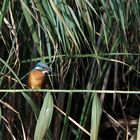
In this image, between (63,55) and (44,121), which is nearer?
(44,121)

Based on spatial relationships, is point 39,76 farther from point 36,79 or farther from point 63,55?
point 63,55

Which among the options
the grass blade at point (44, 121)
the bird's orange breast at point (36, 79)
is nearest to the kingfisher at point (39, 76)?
the bird's orange breast at point (36, 79)

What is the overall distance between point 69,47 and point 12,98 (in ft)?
1.31

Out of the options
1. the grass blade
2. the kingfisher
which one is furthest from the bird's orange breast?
the grass blade

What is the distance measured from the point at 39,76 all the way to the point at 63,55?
4.7 inches

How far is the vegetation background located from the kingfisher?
0.03 m

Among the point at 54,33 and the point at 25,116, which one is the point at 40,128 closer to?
the point at 54,33

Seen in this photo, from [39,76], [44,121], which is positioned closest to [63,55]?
[39,76]

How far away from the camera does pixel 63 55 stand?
4.19 ft

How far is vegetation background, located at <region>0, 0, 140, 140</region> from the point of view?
47.9 inches

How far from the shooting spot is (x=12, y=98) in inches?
62.3

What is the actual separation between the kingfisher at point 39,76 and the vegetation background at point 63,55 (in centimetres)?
3

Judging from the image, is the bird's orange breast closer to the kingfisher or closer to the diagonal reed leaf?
the kingfisher

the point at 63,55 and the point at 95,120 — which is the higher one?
the point at 63,55
